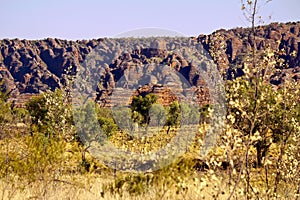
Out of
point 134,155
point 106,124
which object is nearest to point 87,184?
point 134,155

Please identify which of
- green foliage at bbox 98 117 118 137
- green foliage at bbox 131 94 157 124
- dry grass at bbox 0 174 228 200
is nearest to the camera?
dry grass at bbox 0 174 228 200

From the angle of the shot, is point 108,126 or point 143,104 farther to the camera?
point 143,104

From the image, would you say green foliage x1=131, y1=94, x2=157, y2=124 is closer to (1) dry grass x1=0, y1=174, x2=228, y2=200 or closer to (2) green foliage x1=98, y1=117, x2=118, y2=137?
(2) green foliage x1=98, y1=117, x2=118, y2=137

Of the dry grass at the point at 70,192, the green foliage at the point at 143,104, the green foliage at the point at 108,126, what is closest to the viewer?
the dry grass at the point at 70,192

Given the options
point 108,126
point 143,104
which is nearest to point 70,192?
point 108,126

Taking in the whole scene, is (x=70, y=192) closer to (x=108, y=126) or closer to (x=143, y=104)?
(x=108, y=126)

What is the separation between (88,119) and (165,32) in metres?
11.0

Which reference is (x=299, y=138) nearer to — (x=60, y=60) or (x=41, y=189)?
(x=41, y=189)

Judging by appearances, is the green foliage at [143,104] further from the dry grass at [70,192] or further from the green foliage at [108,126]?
the dry grass at [70,192]

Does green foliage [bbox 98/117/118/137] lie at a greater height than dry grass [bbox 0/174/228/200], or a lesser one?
lesser

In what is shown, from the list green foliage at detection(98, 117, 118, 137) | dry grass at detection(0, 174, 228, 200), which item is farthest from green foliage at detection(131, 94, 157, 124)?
dry grass at detection(0, 174, 228, 200)

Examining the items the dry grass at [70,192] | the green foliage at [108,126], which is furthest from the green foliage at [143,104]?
the dry grass at [70,192]

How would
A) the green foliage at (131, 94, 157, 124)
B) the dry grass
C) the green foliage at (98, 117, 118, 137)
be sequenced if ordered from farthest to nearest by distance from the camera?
the green foliage at (131, 94, 157, 124)
the green foliage at (98, 117, 118, 137)
the dry grass

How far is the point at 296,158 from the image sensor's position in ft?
21.6
